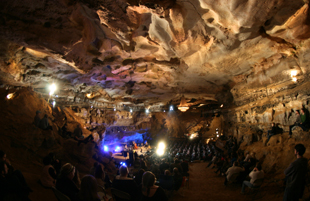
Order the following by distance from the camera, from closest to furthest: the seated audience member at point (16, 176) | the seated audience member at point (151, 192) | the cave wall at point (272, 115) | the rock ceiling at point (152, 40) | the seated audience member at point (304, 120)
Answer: the seated audience member at point (151, 192) < the seated audience member at point (16, 176) < the rock ceiling at point (152, 40) < the seated audience member at point (304, 120) < the cave wall at point (272, 115)

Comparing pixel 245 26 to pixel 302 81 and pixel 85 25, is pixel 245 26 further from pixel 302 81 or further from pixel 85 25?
pixel 85 25

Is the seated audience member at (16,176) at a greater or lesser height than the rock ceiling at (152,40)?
lesser

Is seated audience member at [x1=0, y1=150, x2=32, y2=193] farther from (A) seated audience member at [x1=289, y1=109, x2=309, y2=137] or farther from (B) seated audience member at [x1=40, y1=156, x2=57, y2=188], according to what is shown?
(A) seated audience member at [x1=289, y1=109, x2=309, y2=137]

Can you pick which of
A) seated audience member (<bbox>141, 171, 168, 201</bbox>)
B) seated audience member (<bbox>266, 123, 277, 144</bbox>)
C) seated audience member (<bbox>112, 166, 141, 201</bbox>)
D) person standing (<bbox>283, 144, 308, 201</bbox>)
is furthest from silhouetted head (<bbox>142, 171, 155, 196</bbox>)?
seated audience member (<bbox>266, 123, 277, 144</bbox>)

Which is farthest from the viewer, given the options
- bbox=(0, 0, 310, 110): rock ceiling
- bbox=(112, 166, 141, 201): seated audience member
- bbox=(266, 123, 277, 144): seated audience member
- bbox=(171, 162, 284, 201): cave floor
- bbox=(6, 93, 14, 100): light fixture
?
bbox=(266, 123, 277, 144): seated audience member

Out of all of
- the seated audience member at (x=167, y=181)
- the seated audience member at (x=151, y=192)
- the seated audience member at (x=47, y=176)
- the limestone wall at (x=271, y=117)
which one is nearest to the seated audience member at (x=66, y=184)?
the seated audience member at (x=47, y=176)

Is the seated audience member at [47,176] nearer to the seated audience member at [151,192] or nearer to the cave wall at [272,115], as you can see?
the seated audience member at [151,192]

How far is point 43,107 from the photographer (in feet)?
27.9

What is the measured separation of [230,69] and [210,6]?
4.92 meters

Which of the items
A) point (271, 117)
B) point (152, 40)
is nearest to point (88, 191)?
point (152, 40)

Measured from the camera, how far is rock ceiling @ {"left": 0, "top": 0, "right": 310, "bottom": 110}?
4109mm

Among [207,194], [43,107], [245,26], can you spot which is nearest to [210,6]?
[245,26]

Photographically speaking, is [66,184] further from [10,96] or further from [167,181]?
[10,96]

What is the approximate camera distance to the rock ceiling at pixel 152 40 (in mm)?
4109
